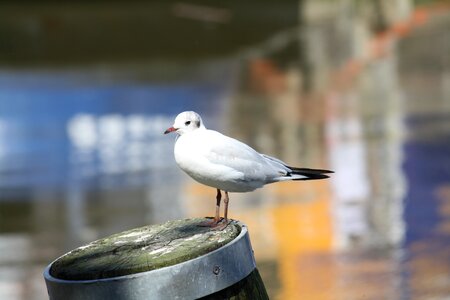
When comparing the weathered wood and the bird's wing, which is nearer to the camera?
the weathered wood

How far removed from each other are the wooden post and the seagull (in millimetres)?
220

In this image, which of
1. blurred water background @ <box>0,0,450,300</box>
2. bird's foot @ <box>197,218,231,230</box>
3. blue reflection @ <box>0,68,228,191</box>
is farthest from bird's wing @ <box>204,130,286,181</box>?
blue reflection @ <box>0,68,228,191</box>

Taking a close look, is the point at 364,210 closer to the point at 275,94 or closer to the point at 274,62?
the point at 275,94

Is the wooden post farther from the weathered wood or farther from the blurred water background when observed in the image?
the blurred water background

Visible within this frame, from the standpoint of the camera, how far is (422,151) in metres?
9.54

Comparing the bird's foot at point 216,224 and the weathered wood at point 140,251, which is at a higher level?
the bird's foot at point 216,224

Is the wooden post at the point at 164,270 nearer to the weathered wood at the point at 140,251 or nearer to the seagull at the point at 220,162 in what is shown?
the weathered wood at the point at 140,251

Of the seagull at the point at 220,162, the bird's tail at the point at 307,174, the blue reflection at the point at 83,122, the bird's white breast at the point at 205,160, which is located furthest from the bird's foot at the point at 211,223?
the blue reflection at the point at 83,122

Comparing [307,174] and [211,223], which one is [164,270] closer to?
[211,223]

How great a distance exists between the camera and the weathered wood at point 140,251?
123 inches

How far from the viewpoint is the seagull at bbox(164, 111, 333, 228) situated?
3.57 metres

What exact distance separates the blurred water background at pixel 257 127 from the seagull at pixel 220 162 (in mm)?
2389

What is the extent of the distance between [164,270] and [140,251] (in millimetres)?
242

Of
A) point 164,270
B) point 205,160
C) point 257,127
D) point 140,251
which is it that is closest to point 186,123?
point 205,160
